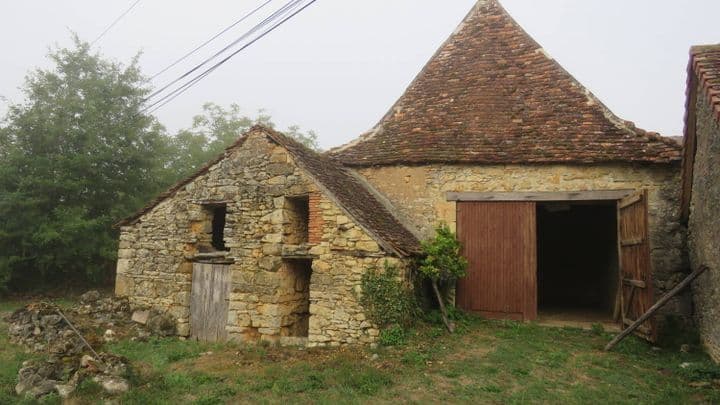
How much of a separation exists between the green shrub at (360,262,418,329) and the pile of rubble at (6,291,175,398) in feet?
12.1

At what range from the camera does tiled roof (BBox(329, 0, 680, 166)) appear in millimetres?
9125

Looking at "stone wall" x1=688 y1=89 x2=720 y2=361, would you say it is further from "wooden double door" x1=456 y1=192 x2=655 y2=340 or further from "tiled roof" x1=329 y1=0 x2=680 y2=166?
"tiled roof" x1=329 y1=0 x2=680 y2=166

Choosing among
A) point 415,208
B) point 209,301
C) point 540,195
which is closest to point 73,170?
point 209,301

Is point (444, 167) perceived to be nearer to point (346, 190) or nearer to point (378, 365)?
point (346, 190)

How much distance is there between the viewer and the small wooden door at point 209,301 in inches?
363

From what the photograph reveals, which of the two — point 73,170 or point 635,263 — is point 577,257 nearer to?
point 635,263

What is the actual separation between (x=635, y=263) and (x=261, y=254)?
6688mm

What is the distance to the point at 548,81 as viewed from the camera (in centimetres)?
1044

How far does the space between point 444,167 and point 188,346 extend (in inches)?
245

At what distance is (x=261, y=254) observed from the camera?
346 inches

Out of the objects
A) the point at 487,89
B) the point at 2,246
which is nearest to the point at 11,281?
the point at 2,246

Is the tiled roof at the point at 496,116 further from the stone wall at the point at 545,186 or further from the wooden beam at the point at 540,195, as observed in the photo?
the wooden beam at the point at 540,195

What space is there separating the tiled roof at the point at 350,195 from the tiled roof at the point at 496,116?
0.79 meters

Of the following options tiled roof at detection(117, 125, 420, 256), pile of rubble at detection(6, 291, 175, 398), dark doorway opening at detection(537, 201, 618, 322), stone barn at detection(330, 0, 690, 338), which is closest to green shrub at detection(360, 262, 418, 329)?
tiled roof at detection(117, 125, 420, 256)
